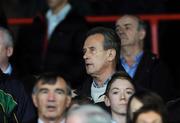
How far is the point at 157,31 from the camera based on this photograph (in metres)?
12.4

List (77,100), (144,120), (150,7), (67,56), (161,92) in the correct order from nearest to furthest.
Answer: (144,120)
(77,100)
(161,92)
(67,56)
(150,7)

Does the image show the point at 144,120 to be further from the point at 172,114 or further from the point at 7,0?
the point at 7,0

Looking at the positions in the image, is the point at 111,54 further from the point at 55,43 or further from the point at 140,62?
the point at 55,43

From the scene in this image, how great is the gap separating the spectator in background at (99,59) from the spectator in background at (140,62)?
53cm

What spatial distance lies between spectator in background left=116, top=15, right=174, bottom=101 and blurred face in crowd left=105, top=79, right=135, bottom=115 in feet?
4.34

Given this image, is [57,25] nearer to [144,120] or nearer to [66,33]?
[66,33]

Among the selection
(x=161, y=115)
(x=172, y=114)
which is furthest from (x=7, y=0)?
(x=161, y=115)

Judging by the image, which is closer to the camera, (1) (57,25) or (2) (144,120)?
(2) (144,120)

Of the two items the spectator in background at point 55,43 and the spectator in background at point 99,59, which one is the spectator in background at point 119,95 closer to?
the spectator in background at point 99,59

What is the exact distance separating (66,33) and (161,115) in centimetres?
421

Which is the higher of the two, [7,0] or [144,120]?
[7,0]

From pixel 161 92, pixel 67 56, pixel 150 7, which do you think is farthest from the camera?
pixel 150 7

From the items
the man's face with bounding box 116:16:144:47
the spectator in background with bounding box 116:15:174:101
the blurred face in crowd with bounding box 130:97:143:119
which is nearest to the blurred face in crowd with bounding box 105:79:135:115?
the blurred face in crowd with bounding box 130:97:143:119

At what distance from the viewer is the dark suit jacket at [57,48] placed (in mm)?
11477
